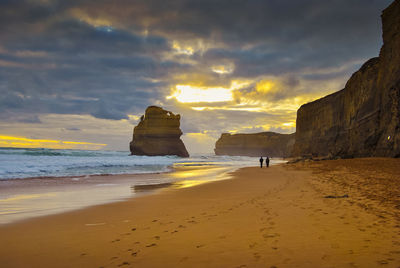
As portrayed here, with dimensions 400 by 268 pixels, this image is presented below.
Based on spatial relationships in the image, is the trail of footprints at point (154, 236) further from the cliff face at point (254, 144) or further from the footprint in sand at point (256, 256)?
the cliff face at point (254, 144)

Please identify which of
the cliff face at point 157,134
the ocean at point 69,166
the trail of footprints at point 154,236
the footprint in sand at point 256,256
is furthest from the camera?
the cliff face at point 157,134

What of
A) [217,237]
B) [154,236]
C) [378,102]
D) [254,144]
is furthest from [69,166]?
[254,144]

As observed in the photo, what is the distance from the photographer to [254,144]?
150000mm

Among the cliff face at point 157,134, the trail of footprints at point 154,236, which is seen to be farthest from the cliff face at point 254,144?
the trail of footprints at point 154,236

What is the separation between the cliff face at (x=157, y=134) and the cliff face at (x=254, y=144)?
66085 millimetres

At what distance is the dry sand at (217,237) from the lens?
3570 mm

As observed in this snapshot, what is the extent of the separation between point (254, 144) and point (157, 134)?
3312 inches

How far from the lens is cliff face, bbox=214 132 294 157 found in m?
137

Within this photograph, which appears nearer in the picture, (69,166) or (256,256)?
(256,256)

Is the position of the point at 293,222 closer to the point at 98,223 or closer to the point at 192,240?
the point at 192,240

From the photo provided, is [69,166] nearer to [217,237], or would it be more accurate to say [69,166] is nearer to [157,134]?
[217,237]

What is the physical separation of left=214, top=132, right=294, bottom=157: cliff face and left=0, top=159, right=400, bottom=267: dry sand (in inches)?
4902

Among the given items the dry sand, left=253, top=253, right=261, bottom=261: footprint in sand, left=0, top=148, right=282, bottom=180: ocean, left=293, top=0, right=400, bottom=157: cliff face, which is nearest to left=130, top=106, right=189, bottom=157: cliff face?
left=0, top=148, right=282, bottom=180: ocean

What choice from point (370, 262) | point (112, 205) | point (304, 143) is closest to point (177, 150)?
point (304, 143)
